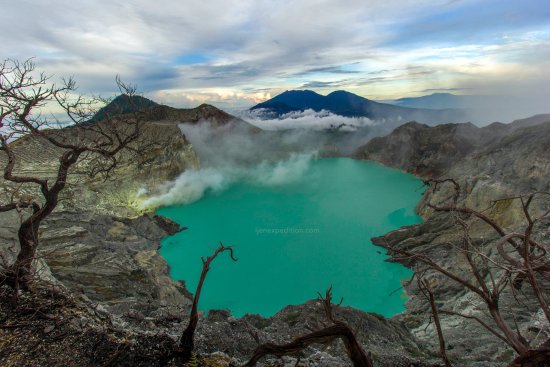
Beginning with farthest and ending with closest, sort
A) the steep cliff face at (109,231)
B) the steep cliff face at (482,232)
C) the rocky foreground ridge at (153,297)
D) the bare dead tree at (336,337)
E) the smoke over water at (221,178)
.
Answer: the smoke over water at (221,178) → the steep cliff face at (109,231) → the steep cliff face at (482,232) → the rocky foreground ridge at (153,297) → the bare dead tree at (336,337)

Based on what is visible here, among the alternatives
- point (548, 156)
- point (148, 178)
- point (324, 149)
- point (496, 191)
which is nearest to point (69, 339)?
point (496, 191)

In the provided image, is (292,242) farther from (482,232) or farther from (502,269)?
(502,269)

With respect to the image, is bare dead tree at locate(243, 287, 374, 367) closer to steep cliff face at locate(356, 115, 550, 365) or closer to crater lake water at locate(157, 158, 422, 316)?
steep cliff face at locate(356, 115, 550, 365)

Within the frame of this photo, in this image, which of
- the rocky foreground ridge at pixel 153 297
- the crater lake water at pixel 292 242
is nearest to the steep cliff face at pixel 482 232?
the rocky foreground ridge at pixel 153 297

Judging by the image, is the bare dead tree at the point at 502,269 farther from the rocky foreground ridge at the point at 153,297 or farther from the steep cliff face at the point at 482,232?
the rocky foreground ridge at the point at 153,297

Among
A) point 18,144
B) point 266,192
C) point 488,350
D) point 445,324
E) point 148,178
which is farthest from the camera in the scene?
point 266,192

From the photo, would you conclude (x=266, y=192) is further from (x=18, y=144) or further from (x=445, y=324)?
(x=445, y=324)
